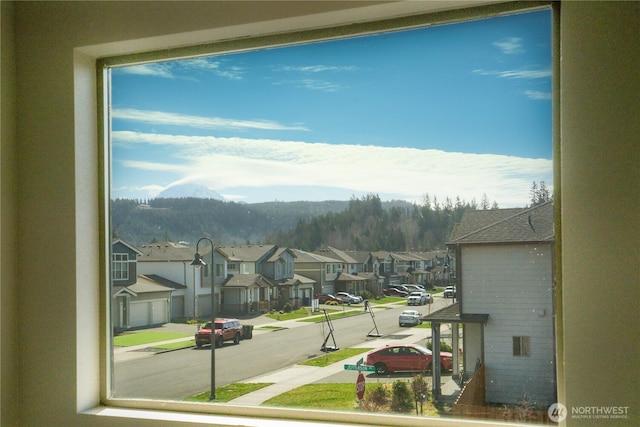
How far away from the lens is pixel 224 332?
8.70ft

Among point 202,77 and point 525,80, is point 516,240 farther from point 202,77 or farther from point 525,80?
point 202,77

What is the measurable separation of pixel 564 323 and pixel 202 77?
5.68 ft

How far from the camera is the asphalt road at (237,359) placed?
249 centimetres

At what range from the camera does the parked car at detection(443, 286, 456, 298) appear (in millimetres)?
2314

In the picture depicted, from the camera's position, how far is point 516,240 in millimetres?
2236

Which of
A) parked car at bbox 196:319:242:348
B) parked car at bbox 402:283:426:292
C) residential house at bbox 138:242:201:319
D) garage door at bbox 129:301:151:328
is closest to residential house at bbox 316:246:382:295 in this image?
parked car at bbox 402:283:426:292

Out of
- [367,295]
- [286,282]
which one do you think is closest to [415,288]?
[367,295]

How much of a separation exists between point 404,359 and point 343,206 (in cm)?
63

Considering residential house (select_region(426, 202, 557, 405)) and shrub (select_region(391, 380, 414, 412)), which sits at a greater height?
residential house (select_region(426, 202, 557, 405))

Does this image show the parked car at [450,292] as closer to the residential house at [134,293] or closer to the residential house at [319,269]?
the residential house at [319,269]

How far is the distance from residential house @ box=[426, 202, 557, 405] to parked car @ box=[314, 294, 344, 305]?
411 mm

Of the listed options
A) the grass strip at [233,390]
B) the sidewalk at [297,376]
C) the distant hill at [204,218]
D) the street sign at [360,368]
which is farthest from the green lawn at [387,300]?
the grass strip at [233,390]

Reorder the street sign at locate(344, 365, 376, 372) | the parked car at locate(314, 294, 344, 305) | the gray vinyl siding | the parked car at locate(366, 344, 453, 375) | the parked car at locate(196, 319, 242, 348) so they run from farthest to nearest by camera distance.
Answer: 1. the parked car at locate(196, 319, 242, 348)
2. the parked car at locate(314, 294, 344, 305)
3. the street sign at locate(344, 365, 376, 372)
4. the parked car at locate(366, 344, 453, 375)
5. the gray vinyl siding

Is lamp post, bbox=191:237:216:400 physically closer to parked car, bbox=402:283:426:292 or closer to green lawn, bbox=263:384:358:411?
green lawn, bbox=263:384:358:411
